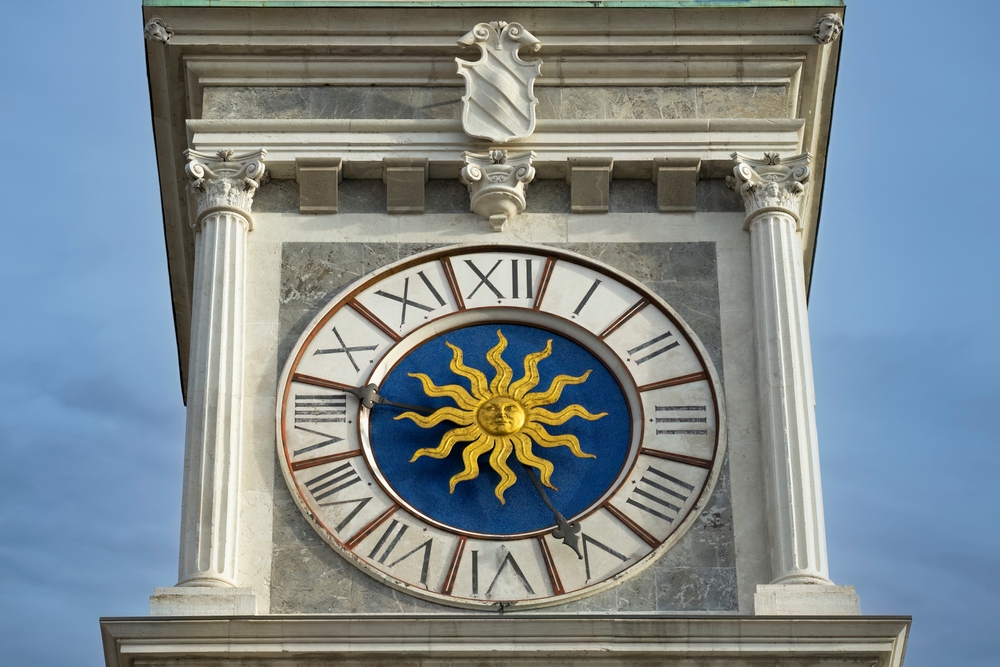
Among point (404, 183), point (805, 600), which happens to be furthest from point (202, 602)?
point (404, 183)

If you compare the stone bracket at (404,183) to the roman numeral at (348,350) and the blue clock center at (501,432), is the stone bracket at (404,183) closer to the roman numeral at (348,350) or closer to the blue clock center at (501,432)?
the blue clock center at (501,432)

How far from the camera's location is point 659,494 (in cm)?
2000

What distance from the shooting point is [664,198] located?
855 inches

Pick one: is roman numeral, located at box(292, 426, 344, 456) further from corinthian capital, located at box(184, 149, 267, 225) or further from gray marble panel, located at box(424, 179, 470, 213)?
gray marble panel, located at box(424, 179, 470, 213)

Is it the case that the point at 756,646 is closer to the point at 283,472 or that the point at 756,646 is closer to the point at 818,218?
the point at 283,472

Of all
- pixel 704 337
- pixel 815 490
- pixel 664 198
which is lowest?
pixel 815 490

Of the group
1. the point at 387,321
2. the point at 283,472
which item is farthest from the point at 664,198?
the point at 283,472

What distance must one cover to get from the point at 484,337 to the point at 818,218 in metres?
4.27

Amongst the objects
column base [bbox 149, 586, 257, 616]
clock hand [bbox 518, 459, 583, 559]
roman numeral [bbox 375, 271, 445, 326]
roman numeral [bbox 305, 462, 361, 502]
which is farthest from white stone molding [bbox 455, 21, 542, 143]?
column base [bbox 149, 586, 257, 616]

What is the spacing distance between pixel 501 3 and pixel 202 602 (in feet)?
19.8

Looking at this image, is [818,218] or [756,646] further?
[818,218]

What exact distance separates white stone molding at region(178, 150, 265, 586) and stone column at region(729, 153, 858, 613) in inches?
150

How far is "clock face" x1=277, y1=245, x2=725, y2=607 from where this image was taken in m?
19.6

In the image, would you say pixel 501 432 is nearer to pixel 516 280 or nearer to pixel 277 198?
pixel 516 280
